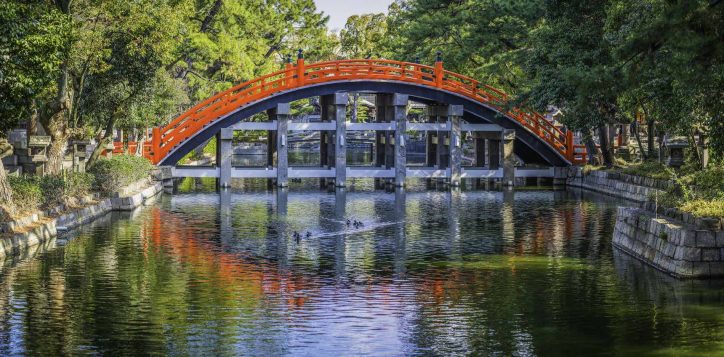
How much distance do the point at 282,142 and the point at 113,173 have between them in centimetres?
1137

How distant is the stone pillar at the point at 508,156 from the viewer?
49125mm

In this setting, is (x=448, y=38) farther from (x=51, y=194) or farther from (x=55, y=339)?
(x=55, y=339)

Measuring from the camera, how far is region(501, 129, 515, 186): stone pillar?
49125 millimetres

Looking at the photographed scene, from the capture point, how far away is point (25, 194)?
27.2 meters

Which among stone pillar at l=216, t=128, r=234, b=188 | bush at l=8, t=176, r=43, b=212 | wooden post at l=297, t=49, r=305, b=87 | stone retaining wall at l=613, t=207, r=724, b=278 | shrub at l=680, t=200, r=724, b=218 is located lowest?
stone retaining wall at l=613, t=207, r=724, b=278

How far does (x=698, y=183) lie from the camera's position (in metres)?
26.4

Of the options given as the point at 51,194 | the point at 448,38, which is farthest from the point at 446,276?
the point at 448,38

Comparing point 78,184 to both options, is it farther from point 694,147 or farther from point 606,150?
point 606,150

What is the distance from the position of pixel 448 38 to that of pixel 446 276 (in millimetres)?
35778

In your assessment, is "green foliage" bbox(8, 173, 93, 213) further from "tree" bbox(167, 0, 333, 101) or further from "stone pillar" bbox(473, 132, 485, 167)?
"stone pillar" bbox(473, 132, 485, 167)

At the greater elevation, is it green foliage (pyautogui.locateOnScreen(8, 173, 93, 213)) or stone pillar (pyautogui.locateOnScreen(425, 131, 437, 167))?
stone pillar (pyautogui.locateOnScreen(425, 131, 437, 167))

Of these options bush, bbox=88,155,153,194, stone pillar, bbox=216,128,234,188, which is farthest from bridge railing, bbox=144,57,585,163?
bush, bbox=88,155,153,194

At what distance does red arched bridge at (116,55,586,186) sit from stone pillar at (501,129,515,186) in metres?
0.18

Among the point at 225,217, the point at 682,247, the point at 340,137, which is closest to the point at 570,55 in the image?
the point at 340,137
